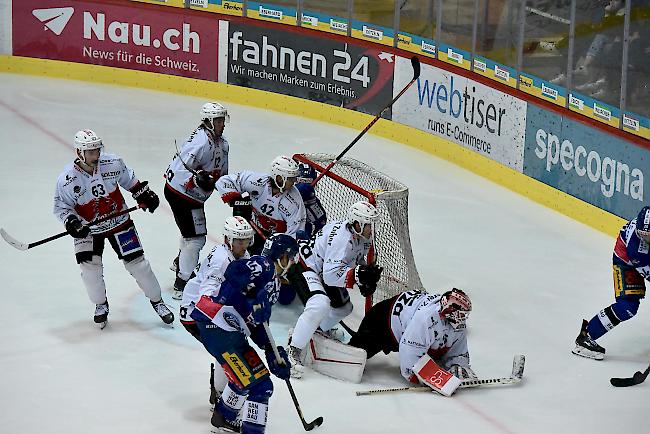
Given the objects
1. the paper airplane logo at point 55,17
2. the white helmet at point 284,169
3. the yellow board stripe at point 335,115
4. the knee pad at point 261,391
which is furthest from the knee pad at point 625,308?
the paper airplane logo at point 55,17

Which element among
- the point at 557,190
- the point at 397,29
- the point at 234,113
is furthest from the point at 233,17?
the point at 557,190

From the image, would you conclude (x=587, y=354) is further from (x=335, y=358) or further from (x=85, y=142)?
(x=85, y=142)

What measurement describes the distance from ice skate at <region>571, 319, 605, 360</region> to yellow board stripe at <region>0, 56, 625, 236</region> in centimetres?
216

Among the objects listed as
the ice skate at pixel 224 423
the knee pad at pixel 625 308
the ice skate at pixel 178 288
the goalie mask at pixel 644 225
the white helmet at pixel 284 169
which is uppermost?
the white helmet at pixel 284 169

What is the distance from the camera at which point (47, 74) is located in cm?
1306

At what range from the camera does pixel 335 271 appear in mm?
6727

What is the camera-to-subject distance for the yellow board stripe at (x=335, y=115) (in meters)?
9.79

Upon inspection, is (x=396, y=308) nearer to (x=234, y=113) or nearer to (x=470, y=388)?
(x=470, y=388)

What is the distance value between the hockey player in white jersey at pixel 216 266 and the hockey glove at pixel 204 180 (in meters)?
1.52

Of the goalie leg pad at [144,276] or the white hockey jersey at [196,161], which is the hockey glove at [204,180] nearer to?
the white hockey jersey at [196,161]

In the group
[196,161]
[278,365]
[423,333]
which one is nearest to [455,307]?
[423,333]

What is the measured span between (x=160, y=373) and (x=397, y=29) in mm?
5596

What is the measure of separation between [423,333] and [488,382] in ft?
1.59

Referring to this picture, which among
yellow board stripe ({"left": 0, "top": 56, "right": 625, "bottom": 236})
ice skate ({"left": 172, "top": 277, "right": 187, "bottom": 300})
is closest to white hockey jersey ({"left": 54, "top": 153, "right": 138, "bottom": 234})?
ice skate ({"left": 172, "top": 277, "right": 187, "bottom": 300})
